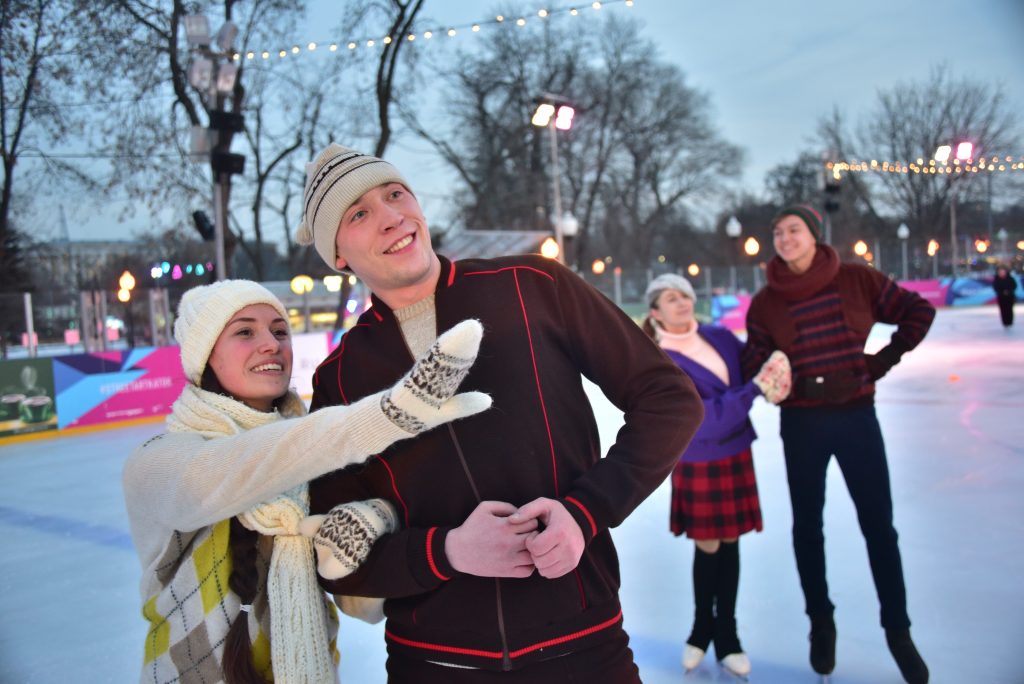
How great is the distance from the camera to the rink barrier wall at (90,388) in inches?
344

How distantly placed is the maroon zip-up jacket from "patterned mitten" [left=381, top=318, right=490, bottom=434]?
0.20 metres

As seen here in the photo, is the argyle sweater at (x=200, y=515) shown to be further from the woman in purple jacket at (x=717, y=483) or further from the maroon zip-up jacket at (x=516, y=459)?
the woman in purple jacket at (x=717, y=483)

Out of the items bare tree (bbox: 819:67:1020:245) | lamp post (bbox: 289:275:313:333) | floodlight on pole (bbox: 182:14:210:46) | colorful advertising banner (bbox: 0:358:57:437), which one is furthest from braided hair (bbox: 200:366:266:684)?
bare tree (bbox: 819:67:1020:245)

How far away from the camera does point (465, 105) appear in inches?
827

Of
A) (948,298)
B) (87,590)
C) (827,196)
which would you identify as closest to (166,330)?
(87,590)

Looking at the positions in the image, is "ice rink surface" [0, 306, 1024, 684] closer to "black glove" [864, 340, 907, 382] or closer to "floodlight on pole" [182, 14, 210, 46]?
"black glove" [864, 340, 907, 382]

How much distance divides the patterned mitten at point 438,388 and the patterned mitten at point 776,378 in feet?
5.84

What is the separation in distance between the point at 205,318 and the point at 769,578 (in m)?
2.81

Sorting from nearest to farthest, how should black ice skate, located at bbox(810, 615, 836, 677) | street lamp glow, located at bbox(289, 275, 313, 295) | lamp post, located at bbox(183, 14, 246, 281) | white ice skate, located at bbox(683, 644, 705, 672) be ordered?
black ice skate, located at bbox(810, 615, 836, 677)
white ice skate, located at bbox(683, 644, 705, 672)
lamp post, located at bbox(183, 14, 246, 281)
street lamp glow, located at bbox(289, 275, 313, 295)

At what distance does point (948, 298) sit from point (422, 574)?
87.3ft

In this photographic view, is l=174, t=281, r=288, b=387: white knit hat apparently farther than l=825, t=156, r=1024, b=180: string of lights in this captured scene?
No

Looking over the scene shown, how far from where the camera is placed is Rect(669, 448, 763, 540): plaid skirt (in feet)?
9.09

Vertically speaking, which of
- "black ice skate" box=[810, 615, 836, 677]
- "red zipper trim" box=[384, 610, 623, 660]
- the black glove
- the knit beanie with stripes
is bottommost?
"black ice skate" box=[810, 615, 836, 677]

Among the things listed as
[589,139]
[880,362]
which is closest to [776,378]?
[880,362]
